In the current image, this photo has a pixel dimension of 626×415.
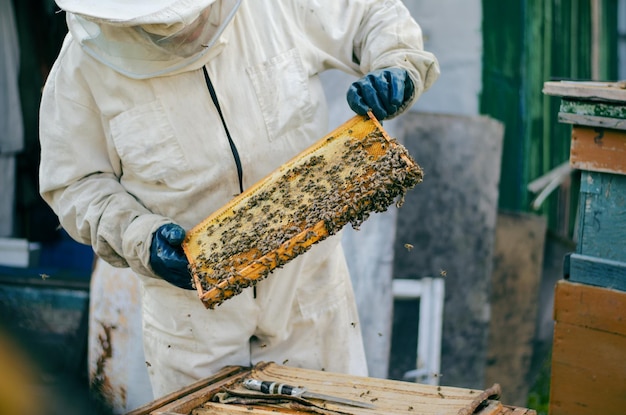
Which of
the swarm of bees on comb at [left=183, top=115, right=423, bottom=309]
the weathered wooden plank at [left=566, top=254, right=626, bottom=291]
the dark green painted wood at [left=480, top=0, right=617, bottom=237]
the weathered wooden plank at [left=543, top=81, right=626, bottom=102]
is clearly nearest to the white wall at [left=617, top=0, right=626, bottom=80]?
the dark green painted wood at [left=480, top=0, right=617, bottom=237]

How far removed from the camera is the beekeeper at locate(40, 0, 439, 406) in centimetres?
285

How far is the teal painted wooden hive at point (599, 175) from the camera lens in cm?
285

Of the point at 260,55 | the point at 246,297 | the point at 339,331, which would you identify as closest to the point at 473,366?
the point at 339,331

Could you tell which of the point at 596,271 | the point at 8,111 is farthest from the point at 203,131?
the point at 8,111

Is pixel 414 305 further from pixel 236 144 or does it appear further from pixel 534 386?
pixel 236 144

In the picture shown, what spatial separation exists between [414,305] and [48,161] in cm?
261

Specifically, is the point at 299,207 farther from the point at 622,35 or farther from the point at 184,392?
the point at 622,35

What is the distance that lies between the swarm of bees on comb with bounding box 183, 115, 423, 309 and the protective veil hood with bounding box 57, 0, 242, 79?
0.50 meters

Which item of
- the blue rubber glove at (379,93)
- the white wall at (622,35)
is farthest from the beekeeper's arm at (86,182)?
the white wall at (622,35)

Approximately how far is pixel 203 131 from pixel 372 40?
2.39ft

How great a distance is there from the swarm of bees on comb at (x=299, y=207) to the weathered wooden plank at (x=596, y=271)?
814mm

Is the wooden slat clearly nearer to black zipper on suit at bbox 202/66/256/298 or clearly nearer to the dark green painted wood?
black zipper on suit at bbox 202/66/256/298

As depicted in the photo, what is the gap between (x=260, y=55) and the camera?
303 cm

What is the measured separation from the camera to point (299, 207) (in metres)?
2.63
